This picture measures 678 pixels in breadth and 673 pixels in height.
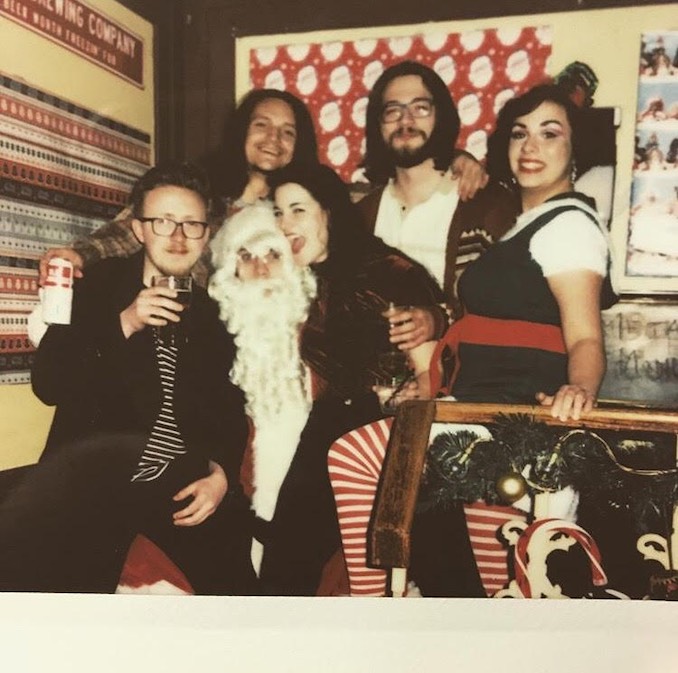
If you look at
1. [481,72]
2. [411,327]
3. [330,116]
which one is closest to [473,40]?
[481,72]

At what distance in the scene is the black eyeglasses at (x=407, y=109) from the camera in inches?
54.1

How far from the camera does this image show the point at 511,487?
1.36 metres

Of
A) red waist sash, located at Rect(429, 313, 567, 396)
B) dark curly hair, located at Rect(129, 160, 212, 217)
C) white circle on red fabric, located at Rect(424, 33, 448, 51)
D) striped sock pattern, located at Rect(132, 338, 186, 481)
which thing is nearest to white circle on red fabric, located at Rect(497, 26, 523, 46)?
white circle on red fabric, located at Rect(424, 33, 448, 51)

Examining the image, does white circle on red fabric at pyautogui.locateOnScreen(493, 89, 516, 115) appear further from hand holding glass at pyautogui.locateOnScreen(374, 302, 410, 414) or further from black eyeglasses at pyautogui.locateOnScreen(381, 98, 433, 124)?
hand holding glass at pyautogui.locateOnScreen(374, 302, 410, 414)

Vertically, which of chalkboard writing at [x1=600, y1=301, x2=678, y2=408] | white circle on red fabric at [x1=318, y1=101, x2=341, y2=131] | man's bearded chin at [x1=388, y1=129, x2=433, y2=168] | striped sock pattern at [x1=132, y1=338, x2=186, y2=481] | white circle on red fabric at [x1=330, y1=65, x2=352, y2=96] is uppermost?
white circle on red fabric at [x1=330, y1=65, x2=352, y2=96]

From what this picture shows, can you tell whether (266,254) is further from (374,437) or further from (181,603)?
(181,603)

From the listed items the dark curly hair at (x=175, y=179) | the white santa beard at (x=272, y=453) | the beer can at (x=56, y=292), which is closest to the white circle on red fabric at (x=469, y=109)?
the dark curly hair at (x=175, y=179)

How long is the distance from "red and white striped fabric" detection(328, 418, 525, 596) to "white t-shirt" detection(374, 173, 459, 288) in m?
0.31

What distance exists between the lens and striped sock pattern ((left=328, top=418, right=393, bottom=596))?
4.53 feet

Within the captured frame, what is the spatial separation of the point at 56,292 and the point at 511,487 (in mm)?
910

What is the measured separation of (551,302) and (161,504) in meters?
0.81

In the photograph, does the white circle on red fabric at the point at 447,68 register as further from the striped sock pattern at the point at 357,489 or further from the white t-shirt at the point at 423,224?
the striped sock pattern at the point at 357,489

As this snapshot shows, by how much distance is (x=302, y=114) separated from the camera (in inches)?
55.1

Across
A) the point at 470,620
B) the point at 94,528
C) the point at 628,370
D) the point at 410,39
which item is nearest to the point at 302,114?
the point at 410,39
